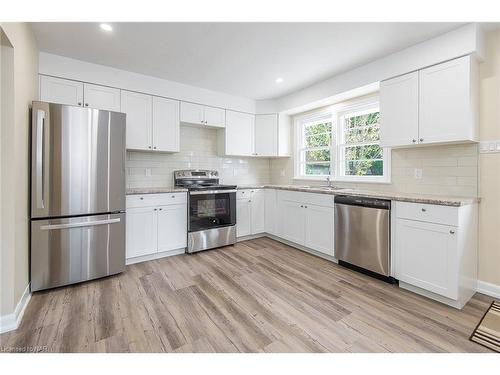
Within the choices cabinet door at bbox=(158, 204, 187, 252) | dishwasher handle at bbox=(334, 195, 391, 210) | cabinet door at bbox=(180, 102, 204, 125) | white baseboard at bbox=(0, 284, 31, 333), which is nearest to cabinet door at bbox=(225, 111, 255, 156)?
cabinet door at bbox=(180, 102, 204, 125)

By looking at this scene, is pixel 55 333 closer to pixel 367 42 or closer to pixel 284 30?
pixel 284 30

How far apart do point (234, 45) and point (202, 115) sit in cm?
147

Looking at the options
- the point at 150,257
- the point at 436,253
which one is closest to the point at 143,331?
the point at 150,257

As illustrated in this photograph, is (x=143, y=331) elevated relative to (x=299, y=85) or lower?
lower

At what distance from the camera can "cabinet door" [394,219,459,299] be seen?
6.69ft

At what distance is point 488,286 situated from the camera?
2287mm

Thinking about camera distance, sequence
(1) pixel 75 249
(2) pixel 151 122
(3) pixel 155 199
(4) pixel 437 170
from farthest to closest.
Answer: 1. (2) pixel 151 122
2. (3) pixel 155 199
3. (4) pixel 437 170
4. (1) pixel 75 249

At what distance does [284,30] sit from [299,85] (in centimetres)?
150

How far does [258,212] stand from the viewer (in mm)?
4168

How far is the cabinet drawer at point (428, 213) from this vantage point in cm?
203

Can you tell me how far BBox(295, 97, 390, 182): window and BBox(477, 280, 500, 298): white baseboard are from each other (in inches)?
54.5

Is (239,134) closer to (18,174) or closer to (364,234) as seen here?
(364,234)

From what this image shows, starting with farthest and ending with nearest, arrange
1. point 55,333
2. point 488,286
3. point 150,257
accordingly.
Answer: point 150,257 < point 488,286 < point 55,333

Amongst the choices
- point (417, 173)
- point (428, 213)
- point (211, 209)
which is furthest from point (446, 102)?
point (211, 209)
